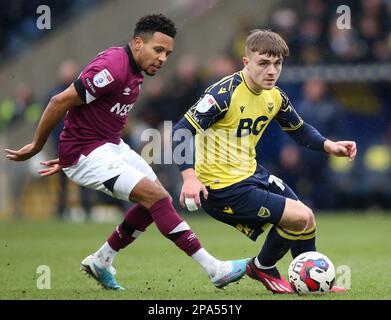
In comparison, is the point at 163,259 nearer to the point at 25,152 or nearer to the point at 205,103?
the point at 25,152

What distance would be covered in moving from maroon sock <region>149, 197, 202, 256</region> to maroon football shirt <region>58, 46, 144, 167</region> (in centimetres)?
76

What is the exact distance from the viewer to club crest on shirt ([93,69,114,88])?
704cm

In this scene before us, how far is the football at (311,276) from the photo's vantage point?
22.6ft

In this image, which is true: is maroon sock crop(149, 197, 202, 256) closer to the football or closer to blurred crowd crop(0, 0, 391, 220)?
the football

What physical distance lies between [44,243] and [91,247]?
1.06 meters

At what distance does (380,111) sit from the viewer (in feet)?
57.3

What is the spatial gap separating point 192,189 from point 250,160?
0.87 meters

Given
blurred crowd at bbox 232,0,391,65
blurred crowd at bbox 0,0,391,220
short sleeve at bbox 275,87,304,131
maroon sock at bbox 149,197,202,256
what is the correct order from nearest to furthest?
1. maroon sock at bbox 149,197,202,256
2. short sleeve at bbox 275,87,304,131
3. blurred crowd at bbox 0,0,391,220
4. blurred crowd at bbox 232,0,391,65

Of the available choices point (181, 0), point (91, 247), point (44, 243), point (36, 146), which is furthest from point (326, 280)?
point (181, 0)

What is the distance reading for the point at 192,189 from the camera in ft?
21.8

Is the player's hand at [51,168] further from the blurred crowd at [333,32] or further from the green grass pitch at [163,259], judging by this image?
the blurred crowd at [333,32]

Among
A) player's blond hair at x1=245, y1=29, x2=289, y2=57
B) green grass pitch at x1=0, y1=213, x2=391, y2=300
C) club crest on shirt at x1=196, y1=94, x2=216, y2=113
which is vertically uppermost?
player's blond hair at x1=245, y1=29, x2=289, y2=57

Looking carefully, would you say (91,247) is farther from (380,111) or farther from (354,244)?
(380,111)

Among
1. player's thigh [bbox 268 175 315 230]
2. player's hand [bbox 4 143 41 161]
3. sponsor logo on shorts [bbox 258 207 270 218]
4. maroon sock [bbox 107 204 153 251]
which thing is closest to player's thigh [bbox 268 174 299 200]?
player's thigh [bbox 268 175 315 230]
